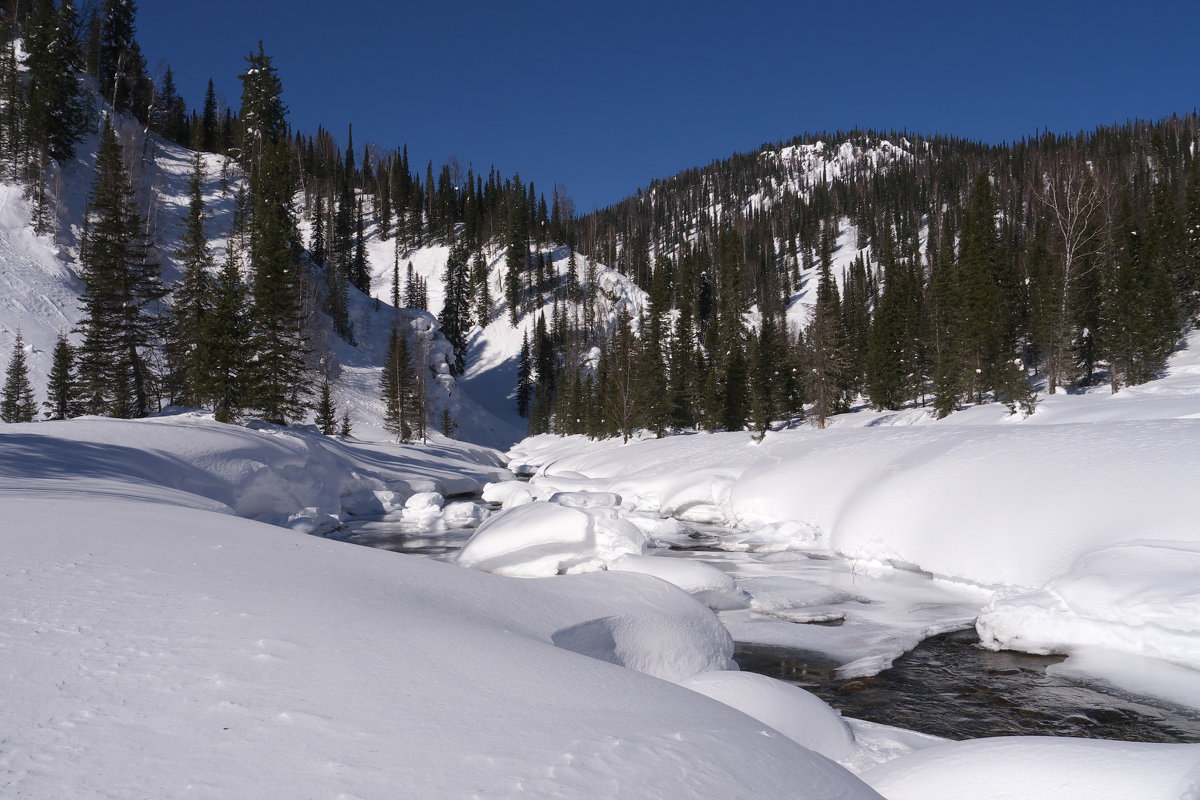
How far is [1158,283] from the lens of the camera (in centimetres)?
4053

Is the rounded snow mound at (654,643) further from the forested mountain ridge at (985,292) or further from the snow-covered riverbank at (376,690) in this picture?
the forested mountain ridge at (985,292)

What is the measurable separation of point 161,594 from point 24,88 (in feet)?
254

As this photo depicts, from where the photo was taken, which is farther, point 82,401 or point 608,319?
point 608,319

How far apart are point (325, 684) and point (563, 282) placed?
10007cm

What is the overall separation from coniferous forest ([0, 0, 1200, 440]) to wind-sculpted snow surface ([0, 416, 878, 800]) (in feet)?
81.2

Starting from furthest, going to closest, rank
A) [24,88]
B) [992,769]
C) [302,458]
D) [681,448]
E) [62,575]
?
[24,88], [681,448], [302,458], [62,575], [992,769]

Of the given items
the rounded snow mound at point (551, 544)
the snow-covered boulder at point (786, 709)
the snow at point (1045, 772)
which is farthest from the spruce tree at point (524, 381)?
the snow at point (1045, 772)

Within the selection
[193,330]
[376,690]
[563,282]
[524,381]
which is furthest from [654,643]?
[563,282]

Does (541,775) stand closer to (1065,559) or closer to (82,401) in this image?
(1065,559)

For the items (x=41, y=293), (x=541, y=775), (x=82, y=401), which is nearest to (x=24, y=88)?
(x=41, y=293)

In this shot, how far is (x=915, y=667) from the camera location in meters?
8.08

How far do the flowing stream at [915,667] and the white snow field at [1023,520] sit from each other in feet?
0.61

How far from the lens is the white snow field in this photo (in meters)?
7.91

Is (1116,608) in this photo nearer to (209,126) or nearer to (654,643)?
(654,643)
